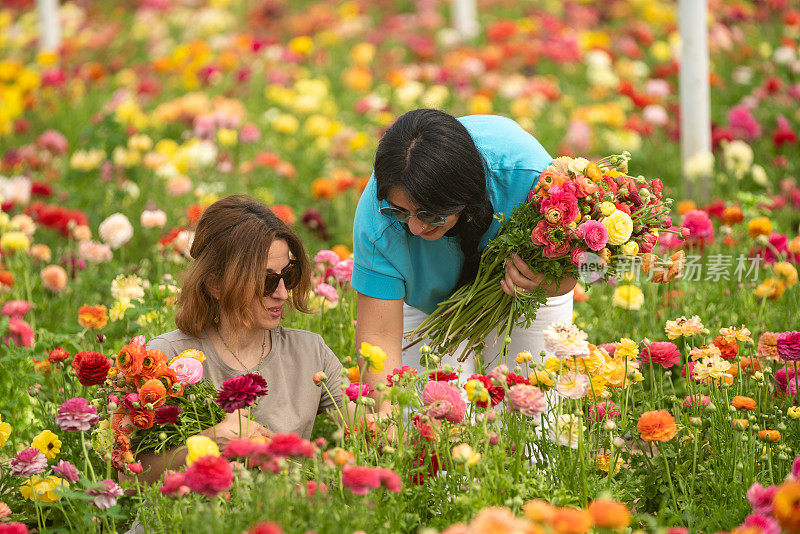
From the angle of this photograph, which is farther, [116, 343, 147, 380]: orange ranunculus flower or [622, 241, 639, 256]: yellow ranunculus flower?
[622, 241, 639, 256]: yellow ranunculus flower

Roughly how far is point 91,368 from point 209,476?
0.67 meters

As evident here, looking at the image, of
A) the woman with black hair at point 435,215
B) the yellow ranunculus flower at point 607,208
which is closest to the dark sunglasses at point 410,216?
the woman with black hair at point 435,215

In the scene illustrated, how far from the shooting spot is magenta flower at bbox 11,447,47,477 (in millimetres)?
2158

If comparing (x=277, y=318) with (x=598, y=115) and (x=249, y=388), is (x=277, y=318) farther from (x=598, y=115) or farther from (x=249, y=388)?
(x=598, y=115)

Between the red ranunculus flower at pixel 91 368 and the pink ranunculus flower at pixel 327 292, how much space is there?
36.9 inches

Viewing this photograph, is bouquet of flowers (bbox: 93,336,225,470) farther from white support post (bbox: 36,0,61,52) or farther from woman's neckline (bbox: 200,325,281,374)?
white support post (bbox: 36,0,61,52)

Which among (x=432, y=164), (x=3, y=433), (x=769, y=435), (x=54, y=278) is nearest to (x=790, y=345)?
(x=769, y=435)

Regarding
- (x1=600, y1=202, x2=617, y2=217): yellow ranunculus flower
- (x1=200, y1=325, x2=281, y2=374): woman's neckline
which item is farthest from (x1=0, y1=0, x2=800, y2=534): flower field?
(x1=600, y1=202, x2=617, y2=217): yellow ranunculus flower

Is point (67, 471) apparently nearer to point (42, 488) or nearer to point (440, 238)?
point (42, 488)

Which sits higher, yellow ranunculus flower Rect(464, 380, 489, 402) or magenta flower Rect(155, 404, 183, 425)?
yellow ranunculus flower Rect(464, 380, 489, 402)

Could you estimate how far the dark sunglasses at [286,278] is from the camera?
2564 mm

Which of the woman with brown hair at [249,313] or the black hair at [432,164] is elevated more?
the black hair at [432,164]

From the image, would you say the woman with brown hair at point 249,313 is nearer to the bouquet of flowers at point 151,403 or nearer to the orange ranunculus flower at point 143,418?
the bouquet of flowers at point 151,403

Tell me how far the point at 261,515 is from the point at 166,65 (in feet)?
20.4
